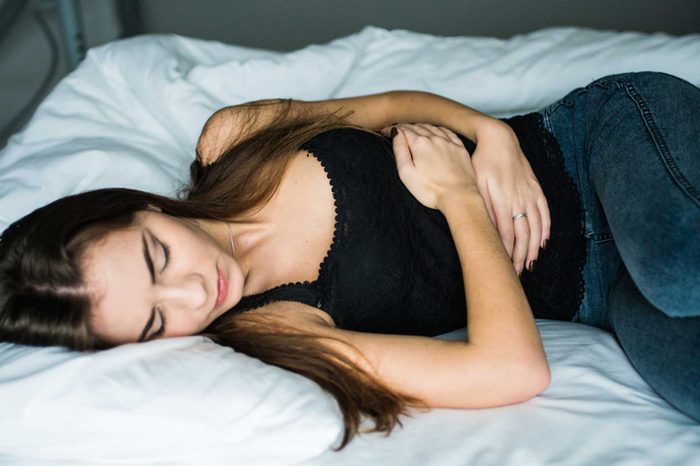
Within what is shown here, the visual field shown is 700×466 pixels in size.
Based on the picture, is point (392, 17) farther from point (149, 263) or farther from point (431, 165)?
point (149, 263)

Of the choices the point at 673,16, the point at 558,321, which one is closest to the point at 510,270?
the point at 558,321

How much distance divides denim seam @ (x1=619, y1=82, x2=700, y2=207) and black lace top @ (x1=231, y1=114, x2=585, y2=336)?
184 millimetres

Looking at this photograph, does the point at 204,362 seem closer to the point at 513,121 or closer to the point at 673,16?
the point at 513,121

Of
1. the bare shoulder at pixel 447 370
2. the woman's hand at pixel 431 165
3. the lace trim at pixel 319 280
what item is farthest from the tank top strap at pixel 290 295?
the woman's hand at pixel 431 165

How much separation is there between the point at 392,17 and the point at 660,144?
135 centimetres

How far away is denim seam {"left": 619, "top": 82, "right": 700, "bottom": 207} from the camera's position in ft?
2.97

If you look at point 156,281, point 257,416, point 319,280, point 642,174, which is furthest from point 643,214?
point 156,281

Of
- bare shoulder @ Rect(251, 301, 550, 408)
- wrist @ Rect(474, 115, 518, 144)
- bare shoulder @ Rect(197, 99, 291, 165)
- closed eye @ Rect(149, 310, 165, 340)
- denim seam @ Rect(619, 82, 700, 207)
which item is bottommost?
closed eye @ Rect(149, 310, 165, 340)

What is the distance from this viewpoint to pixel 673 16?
7.07 feet

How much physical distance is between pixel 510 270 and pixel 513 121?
1.36 ft

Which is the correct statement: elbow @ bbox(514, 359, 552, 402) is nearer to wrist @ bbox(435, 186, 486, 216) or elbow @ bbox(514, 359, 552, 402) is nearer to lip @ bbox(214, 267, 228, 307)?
wrist @ bbox(435, 186, 486, 216)

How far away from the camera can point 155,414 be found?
2.89 feet

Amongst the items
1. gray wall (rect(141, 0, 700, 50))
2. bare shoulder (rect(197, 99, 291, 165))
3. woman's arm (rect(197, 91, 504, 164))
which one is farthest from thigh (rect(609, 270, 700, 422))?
gray wall (rect(141, 0, 700, 50))

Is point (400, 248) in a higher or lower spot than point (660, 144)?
lower
